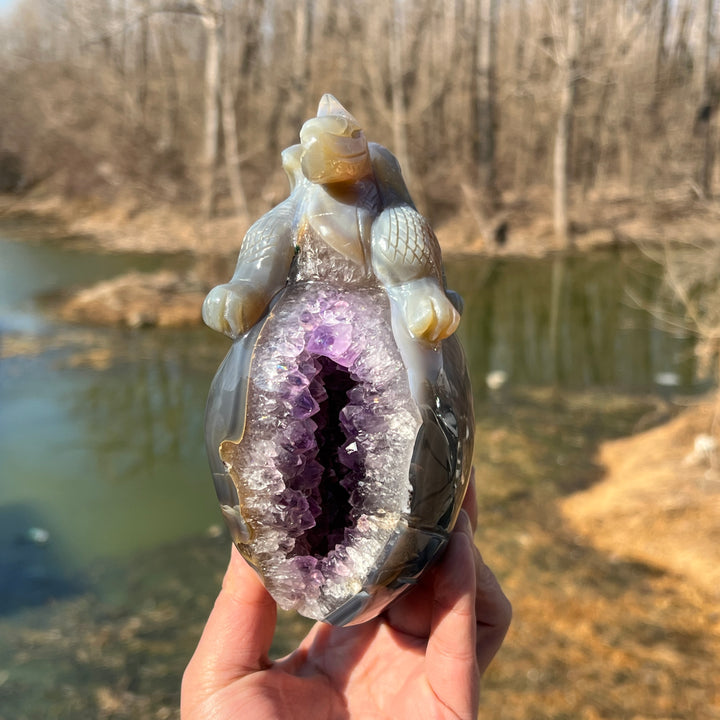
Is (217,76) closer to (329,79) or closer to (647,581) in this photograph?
(329,79)

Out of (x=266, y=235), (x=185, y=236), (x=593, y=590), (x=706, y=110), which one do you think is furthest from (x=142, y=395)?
(x=706, y=110)

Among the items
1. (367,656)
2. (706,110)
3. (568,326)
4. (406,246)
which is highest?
(706,110)

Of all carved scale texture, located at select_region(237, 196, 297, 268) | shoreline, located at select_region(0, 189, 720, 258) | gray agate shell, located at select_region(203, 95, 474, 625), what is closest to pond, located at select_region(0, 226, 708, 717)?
shoreline, located at select_region(0, 189, 720, 258)

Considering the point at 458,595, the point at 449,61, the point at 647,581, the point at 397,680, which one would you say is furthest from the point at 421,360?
the point at 449,61

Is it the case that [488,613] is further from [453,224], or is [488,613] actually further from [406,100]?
[406,100]

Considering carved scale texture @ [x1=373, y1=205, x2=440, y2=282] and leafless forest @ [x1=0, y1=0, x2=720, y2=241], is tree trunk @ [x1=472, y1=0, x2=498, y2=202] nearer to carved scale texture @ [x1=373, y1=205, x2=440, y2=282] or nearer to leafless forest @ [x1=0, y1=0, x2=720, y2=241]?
leafless forest @ [x1=0, y1=0, x2=720, y2=241]

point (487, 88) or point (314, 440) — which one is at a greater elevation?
point (487, 88)
